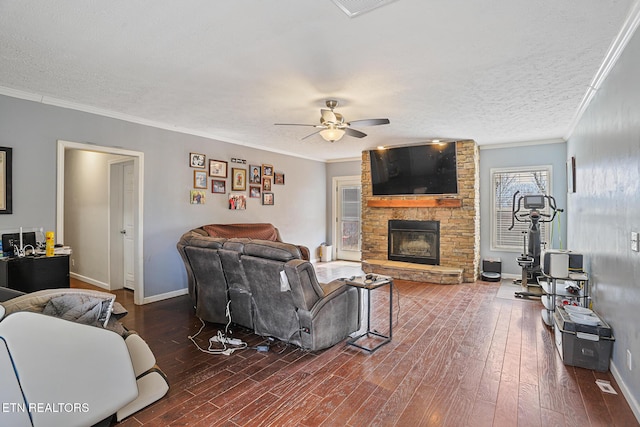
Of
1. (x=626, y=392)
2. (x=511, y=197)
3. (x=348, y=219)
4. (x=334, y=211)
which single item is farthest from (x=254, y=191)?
(x=626, y=392)

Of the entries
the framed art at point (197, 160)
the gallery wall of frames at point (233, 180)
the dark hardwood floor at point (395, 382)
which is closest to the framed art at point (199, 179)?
the gallery wall of frames at point (233, 180)

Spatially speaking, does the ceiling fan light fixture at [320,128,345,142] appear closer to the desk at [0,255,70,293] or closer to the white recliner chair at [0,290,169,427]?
the white recliner chair at [0,290,169,427]

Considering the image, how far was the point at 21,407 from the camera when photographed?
5.63 ft

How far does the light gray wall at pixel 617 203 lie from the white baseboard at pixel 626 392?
0.05ft

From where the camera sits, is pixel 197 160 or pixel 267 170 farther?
pixel 267 170

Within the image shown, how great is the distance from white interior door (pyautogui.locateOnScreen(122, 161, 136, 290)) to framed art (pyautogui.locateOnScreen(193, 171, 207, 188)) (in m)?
0.99

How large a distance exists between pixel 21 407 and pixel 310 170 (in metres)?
6.69

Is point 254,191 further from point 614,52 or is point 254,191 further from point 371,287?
point 614,52

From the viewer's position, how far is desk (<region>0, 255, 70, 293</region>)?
3219mm

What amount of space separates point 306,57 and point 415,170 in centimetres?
420

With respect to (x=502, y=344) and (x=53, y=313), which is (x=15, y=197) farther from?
(x=502, y=344)

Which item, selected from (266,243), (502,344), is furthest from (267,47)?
(502,344)

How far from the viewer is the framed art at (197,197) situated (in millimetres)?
5316

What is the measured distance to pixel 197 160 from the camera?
5379 millimetres
